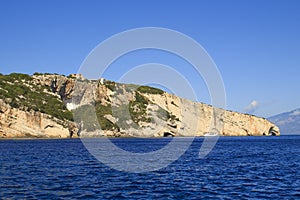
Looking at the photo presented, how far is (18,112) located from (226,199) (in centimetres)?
14451

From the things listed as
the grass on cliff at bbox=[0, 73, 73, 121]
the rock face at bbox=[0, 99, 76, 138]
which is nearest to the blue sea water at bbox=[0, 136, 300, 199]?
the rock face at bbox=[0, 99, 76, 138]

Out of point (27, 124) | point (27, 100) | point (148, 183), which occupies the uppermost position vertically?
point (27, 100)

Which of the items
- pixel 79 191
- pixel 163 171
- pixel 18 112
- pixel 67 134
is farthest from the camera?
pixel 67 134

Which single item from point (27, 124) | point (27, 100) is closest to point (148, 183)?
point (27, 124)

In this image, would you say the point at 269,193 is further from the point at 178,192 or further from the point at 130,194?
the point at 130,194

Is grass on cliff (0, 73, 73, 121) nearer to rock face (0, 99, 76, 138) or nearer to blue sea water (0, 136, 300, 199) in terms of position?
rock face (0, 99, 76, 138)

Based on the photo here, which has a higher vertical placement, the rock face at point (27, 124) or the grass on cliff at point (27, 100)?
the grass on cliff at point (27, 100)

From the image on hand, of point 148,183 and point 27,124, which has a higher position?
point 27,124

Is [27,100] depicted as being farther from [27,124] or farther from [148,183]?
[148,183]

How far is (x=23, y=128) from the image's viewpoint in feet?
546

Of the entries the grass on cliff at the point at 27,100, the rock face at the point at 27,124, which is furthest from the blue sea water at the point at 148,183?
the grass on cliff at the point at 27,100

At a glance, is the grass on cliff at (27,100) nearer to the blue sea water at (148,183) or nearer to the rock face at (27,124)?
the rock face at (27,124)

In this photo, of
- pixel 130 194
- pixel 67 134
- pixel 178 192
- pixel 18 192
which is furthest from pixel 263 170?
pixel 67 134

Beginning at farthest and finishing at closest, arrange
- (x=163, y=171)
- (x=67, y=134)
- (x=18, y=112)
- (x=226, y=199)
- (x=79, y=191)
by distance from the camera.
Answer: (x=67, y=134) → (x=18, y=112) → (x=163, y=171) → (x=79, y=191) → (x=226, y=199)
